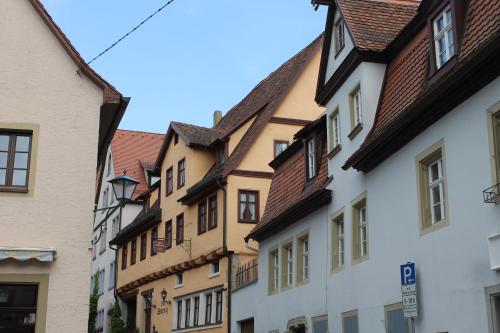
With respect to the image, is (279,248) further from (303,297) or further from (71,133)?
(71,133)

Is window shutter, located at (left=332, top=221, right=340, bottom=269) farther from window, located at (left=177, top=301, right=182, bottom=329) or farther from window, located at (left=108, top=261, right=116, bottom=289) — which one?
window, located at (left=108, top=261, right=116, bottom=289)

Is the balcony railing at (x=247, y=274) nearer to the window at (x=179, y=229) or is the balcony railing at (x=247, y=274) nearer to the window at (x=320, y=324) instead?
the window at (x=179, y=229)

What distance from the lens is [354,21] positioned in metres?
19.7

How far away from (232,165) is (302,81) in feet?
14.8

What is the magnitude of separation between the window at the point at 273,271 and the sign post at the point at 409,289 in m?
9.99

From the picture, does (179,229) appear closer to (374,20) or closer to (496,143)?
(374,20)

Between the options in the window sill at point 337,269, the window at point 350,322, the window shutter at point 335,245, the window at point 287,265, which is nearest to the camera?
the window at point 350,322

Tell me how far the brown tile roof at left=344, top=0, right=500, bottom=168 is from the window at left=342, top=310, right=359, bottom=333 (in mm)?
3377

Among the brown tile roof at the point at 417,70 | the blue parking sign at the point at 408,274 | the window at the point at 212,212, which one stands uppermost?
the window at the point at 212,212

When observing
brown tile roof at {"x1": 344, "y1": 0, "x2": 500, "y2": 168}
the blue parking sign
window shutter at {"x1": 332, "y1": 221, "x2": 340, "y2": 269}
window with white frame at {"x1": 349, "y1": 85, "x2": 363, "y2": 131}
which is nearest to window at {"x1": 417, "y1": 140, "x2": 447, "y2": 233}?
Result: the blue parking sign

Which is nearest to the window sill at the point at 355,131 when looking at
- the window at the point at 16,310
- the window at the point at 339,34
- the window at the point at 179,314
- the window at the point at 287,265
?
the window at the point at 339,34

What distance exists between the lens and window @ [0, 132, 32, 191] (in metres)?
15.3

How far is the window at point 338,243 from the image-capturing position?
19.7 meters

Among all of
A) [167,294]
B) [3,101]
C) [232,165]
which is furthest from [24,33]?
[167,294]
